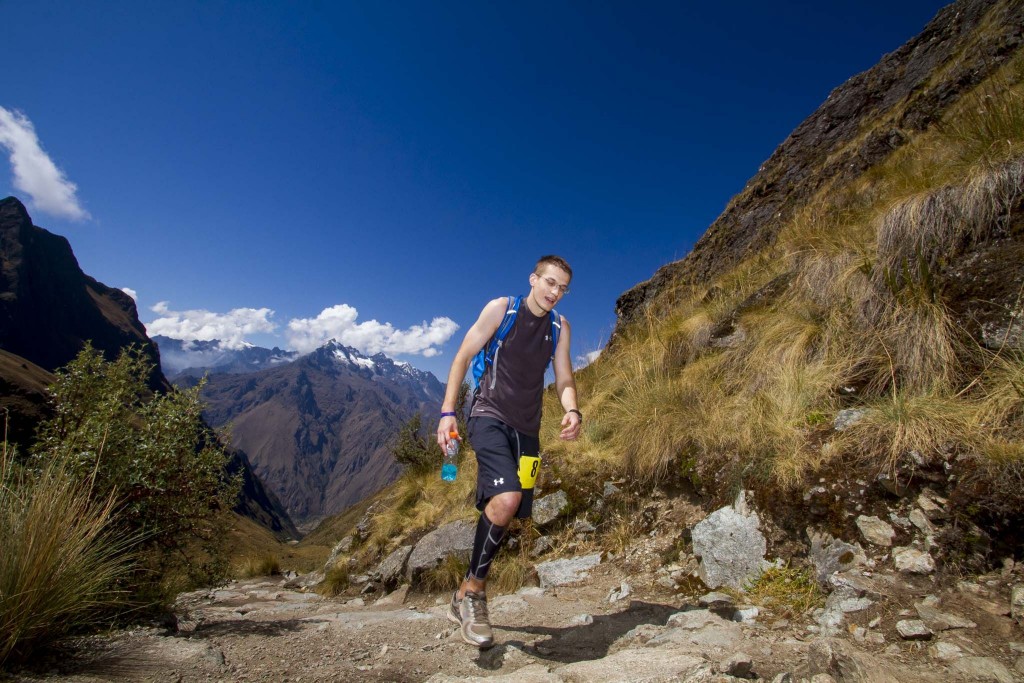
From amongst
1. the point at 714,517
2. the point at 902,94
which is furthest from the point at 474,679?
the point at 902,94

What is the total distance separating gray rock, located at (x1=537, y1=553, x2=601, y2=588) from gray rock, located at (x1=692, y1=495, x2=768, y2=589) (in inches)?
44.8

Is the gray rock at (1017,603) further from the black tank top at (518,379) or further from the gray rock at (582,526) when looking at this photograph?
the gray rock at (582,526)

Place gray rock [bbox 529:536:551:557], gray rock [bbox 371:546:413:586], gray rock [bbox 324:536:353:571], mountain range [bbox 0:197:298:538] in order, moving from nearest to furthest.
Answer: gray rock [bbox 529:536:551:557]
gray rock [bbox 371:546:413:586]
gray rock [bbox 324:536:353:571]
mountain range [bbox 0:197:298:538]

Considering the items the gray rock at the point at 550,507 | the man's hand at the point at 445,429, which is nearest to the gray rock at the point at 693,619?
the man's hand at the point at 445,429

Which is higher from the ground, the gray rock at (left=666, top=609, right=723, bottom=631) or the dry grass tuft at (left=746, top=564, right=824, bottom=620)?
the dry grass tuft at (left=746, top=564, right=824, bottom=620)

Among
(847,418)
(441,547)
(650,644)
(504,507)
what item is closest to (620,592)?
(650,644)

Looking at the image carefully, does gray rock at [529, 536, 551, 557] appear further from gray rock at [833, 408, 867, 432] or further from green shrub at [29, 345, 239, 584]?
green shrub at [29, 345, 239, 584]

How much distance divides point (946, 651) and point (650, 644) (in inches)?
50.2

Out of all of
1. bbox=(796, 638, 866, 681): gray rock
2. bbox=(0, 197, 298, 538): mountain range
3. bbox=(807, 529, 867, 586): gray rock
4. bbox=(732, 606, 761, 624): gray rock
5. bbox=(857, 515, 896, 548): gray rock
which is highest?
bbox=(0, 197, 298, 538): mountain range

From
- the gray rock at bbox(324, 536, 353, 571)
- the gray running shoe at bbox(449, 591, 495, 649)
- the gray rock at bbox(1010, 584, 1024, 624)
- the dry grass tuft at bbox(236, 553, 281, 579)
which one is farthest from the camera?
the dry grass tuft at bbox(236, 553, 281, 579)

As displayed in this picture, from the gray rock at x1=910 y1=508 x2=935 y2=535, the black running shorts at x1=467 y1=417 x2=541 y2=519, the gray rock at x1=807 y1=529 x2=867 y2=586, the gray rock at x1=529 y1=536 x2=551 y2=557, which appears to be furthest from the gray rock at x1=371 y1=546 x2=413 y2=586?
the gray rock at x1=910 y1=508 x2=935 y2=535

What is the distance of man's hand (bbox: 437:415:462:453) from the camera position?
116 inches

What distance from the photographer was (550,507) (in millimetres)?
5270

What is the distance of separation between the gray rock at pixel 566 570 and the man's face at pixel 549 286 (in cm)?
253
